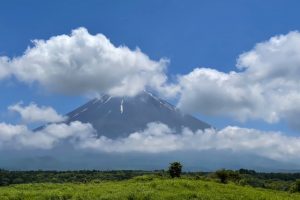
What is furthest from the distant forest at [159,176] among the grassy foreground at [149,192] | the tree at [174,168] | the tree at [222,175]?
the grassy foreground at [149,192]

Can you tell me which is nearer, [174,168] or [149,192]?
[149,192]

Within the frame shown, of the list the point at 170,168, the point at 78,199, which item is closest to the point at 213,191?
the point at 78,199

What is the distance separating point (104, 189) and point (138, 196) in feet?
10.4

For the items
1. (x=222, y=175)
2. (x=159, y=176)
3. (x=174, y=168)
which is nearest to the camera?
(x=159, y=176)

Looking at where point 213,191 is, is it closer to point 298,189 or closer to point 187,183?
point 187,183

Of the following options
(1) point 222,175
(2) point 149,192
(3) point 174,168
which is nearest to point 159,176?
(3) point 174,168

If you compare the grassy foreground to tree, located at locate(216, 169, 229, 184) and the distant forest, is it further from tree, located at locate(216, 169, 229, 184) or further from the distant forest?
tree, located at locate(216, 169, 229, 184)

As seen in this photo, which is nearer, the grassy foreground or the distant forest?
the grassy foreground

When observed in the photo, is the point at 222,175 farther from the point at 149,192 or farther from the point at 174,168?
the point at 149,192

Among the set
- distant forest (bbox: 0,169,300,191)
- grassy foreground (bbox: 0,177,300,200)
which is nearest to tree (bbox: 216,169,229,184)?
distant forest (bbox: 0,169,300,191)

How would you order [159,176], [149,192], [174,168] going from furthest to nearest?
[174,168], [159,176], [149,192]

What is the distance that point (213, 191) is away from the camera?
27.4 metres

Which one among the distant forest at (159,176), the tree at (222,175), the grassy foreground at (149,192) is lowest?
the grassy foreground at (149,192)

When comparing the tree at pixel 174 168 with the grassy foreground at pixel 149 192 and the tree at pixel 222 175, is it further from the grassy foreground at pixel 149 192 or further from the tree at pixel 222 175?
the grassy foreground at pixel 149 192
